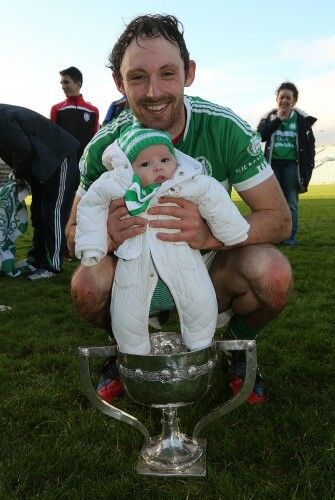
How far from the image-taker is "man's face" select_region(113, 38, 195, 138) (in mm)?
1893

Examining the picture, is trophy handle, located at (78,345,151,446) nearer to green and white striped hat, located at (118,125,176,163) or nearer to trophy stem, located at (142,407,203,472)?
trophy stem, located at (142,407,203,472)

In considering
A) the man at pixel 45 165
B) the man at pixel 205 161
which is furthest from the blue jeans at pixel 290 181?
the man at pixel 205 161

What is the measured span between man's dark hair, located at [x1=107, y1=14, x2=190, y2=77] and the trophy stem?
1.36 meters

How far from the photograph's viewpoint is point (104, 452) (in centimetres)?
182

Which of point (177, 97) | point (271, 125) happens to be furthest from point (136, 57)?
point (271, 125)

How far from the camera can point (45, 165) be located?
458 cm

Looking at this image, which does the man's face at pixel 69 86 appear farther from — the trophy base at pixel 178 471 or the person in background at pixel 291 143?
the trophy base at pixel 178 471

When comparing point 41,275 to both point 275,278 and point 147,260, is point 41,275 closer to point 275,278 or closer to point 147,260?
point 275,278

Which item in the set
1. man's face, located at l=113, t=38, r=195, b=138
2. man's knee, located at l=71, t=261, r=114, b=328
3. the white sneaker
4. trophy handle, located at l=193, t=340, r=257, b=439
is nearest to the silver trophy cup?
trophy handle, located at l=193, t=340, r=257, b=439

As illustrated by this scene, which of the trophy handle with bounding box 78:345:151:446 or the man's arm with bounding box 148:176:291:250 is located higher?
the man's arm with bounding box 148:176:291:250

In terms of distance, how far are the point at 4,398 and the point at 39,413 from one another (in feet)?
0.83

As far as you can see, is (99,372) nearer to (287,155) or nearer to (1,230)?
(1,230)

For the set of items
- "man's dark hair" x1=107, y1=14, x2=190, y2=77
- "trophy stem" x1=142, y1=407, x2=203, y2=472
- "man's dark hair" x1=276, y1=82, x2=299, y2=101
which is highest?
"man's dark hair" x1=276, y1=82, x2=299, y2=101

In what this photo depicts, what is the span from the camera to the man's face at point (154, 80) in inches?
74.5
